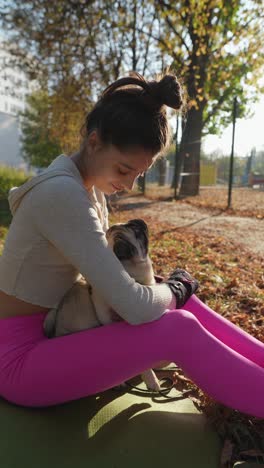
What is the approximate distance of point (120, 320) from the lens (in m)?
1.95

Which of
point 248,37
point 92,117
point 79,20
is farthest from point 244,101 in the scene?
point 92,117

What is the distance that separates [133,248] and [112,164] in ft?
1.51

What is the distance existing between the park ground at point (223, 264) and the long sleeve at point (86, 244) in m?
0.70

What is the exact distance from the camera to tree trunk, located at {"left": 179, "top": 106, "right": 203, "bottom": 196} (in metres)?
15.6

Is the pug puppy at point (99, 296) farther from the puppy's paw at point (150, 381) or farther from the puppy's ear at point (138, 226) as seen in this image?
the puppy's paw at point (150, 381)

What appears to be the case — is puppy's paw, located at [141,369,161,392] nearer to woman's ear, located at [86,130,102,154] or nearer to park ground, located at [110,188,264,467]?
park ground, located at [110,188,264,467]

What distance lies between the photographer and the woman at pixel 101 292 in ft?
5.80

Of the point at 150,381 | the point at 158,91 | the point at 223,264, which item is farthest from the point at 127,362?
the point at 223,264

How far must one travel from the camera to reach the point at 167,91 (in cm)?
200

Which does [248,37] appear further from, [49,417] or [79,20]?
[49,417]

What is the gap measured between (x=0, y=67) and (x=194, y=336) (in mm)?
16930

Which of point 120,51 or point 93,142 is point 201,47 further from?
point 93,142

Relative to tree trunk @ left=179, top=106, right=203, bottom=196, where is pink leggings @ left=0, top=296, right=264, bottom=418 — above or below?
below

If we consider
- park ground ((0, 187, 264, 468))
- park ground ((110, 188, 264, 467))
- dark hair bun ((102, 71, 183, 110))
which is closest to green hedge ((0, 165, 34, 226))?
park ground ((0, 187, 264, 468))
